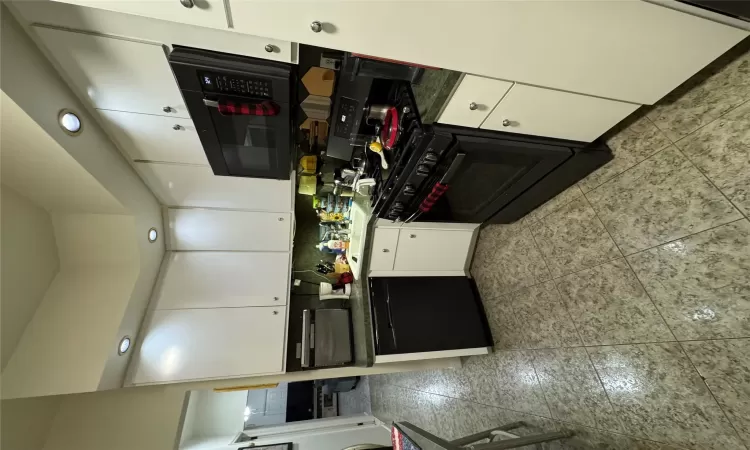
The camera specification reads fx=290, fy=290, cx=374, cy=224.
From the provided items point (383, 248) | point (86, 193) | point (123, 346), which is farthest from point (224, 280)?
point (383, 248)

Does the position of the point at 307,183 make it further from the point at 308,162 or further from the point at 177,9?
the point at 177,9

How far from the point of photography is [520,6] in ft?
2.66

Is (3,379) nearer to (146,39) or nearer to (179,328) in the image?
(179,328)

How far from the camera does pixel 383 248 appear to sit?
2.00m

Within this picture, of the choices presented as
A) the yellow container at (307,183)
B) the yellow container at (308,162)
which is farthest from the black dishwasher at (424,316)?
the yellow container at (308,162)


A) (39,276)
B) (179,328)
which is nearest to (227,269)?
(179,328)

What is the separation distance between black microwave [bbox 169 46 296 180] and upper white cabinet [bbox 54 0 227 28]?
307 millimetres

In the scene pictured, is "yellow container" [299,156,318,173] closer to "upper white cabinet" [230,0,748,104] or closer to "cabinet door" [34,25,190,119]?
"cabinet door" [34,25,190,119]

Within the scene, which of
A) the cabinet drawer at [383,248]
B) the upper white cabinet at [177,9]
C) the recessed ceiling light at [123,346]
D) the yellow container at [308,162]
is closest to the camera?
the upper white cabinet at [177,9]

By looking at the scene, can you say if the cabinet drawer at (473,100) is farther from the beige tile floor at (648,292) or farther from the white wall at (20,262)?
the white wall at (20,262)

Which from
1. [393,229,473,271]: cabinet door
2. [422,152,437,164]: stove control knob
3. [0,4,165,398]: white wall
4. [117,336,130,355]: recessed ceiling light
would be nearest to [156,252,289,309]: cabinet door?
[0,4,165,398]: white wall

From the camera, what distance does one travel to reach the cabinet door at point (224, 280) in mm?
1834

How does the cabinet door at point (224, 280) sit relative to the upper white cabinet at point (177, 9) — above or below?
below

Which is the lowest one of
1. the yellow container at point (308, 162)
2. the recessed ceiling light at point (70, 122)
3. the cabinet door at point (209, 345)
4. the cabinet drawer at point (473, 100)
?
the cabinet door at point (209, 345)
